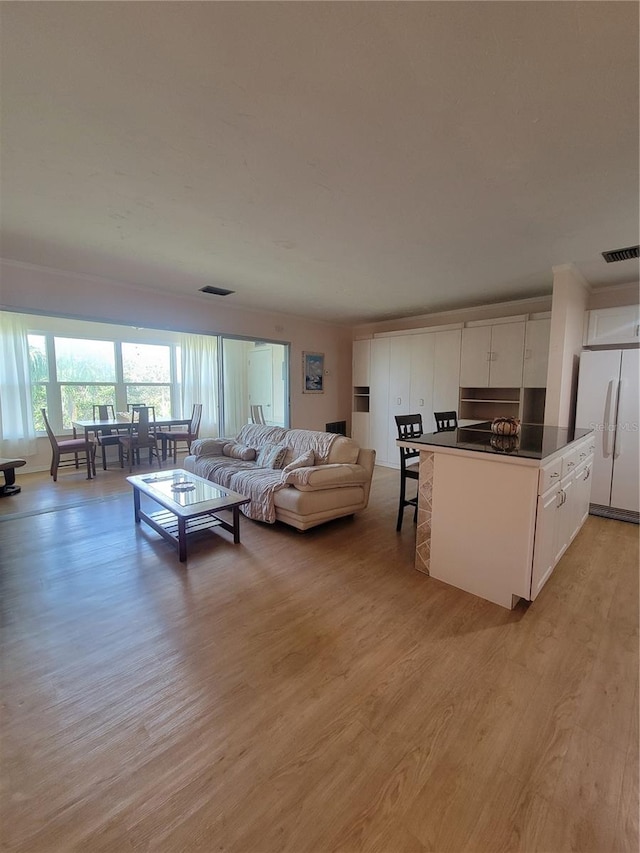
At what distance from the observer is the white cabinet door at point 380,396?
19.8 feet

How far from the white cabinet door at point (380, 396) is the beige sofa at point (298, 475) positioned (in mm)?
2405

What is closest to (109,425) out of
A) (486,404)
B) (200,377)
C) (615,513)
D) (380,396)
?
(200,377)

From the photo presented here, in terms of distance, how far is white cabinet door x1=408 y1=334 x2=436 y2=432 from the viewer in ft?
17.8

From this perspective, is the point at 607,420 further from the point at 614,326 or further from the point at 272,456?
the point at 272,456

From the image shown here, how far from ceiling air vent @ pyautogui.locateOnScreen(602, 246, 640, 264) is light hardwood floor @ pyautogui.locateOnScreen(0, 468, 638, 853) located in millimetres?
2603

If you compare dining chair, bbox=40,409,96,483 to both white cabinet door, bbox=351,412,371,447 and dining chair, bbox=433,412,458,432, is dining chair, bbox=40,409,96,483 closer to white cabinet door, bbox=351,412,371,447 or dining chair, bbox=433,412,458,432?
white cabinet door, bbox=351,412,371,447

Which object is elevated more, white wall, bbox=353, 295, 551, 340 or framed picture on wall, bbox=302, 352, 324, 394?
white wall, bbox=353, 295, 551, 340

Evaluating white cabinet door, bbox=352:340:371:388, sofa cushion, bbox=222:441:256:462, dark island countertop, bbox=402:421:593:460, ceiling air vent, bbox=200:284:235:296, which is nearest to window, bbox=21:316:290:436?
ceiling air vent, bbox=200:284:235:296

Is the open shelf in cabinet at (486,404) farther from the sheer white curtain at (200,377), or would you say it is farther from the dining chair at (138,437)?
the dining chair at (138,437)

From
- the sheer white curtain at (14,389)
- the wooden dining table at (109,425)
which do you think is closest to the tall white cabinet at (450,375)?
the wooden dining table at (109,425)

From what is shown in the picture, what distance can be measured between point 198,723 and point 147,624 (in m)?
0.76

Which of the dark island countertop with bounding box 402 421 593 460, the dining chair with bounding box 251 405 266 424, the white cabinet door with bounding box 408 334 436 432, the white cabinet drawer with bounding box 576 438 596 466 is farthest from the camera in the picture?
the dining chair with bounding box 251 405 266 424

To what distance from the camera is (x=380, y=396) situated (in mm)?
6137

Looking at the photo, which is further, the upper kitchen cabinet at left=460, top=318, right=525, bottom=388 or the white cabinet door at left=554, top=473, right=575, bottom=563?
the upper kitchen cabinet at left=460, top=318, right=525, bottom=388
